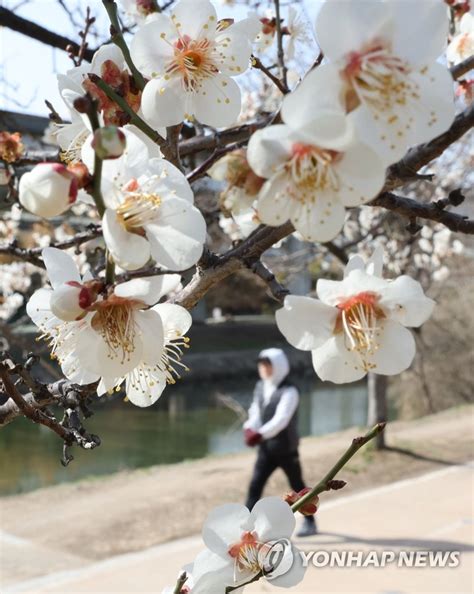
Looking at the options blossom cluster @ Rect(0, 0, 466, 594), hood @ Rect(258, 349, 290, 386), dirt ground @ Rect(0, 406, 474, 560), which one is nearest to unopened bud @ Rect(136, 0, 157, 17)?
blossom cluster @ Rect(0, 0, 466, 594)

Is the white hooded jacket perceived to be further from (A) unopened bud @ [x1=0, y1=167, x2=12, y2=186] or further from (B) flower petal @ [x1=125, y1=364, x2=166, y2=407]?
(B) flower petal @ [x1=125, y1=364, x2=166, y2=407]

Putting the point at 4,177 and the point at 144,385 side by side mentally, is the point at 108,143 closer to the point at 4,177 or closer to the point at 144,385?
the point at 144,385

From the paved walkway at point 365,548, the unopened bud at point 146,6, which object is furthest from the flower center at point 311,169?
the paved walkway at point 365,548

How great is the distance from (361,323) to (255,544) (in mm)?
362

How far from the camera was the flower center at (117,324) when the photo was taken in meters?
0.85

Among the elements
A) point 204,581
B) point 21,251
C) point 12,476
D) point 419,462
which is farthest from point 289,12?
point 12,476

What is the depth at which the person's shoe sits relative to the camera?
211 inches

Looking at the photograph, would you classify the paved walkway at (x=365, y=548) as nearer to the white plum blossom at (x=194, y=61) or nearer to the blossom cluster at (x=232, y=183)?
the blossom cluster at (x=232, y=183)

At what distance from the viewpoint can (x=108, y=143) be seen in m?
0.67

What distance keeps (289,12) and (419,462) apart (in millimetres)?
5867

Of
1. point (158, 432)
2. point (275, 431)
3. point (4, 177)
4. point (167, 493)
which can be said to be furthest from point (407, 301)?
point (158, 432)

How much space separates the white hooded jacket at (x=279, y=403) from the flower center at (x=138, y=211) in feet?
16.0

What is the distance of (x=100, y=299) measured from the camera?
856 mm

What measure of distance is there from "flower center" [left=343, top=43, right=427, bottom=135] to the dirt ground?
4.80m
